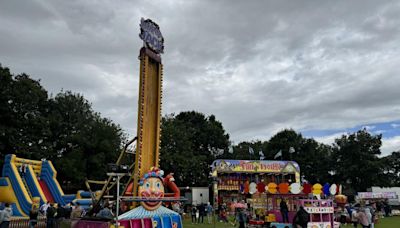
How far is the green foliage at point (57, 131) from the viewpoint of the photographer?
3653 centimetres

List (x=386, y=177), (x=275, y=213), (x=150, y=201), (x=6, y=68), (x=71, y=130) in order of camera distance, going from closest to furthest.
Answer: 1. (x=150, y=201)
2. (x=275, y=213)
3. (x=6, y=68)
4. (x=71, y=130)
5. (x=386, y=177)

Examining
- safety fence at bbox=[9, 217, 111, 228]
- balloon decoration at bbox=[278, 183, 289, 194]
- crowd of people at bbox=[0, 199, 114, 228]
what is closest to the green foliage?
crowd of people at bbox=[0, 199, 114, 228]

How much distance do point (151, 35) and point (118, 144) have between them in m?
26.7

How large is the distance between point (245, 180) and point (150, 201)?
2724cm

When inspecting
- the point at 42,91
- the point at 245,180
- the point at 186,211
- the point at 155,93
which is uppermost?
the point at 42,91

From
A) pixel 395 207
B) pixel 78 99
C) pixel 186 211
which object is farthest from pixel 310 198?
pixel 78 99

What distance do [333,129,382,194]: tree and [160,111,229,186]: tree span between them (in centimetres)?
1775

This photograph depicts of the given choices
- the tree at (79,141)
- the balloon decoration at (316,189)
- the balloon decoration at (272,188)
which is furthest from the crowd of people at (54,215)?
the tree at (79,141)

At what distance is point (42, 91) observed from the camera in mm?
40750

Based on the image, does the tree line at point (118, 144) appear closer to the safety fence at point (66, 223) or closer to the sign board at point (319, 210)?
the safety fence at point (66, 223)

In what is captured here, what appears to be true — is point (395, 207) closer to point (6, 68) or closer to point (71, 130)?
point (71, 130)

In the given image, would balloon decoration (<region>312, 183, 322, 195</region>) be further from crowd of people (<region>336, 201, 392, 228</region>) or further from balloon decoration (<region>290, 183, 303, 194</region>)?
crowd of people (<region>336, 201, 392, 228</region>)

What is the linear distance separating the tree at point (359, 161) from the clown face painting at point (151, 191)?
145 ft

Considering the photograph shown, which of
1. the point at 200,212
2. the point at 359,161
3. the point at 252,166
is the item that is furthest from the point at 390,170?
A: the point at 200,212
